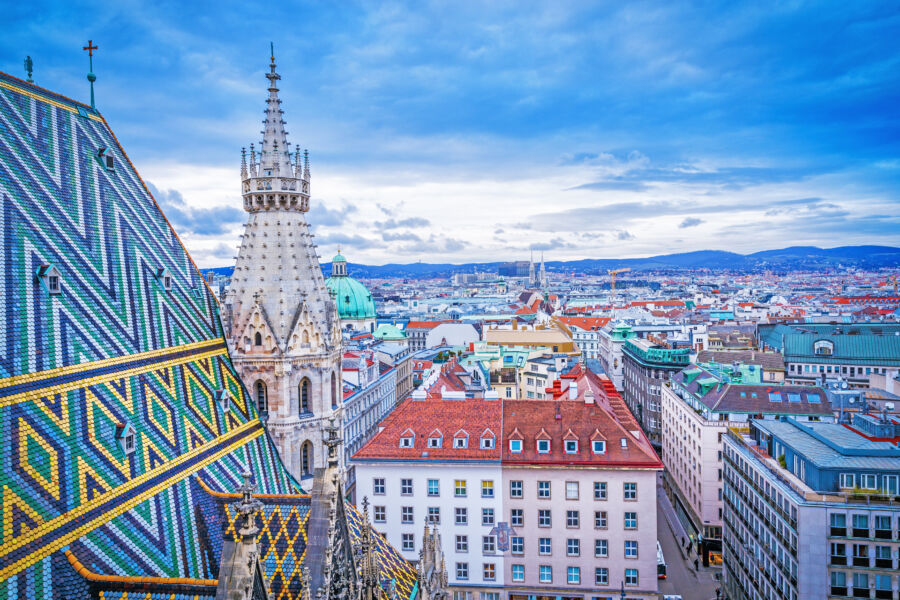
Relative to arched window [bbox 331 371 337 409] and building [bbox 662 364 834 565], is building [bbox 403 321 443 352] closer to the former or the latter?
building [bbox 662 364 834 565]

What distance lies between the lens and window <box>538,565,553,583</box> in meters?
42.8

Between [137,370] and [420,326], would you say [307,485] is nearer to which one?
[137,370]

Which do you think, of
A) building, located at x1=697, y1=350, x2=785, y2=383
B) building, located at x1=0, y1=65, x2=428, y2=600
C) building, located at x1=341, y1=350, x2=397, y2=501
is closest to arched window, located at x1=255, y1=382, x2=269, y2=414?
building, located at x1=0, y1=65, x2=428, y2=600

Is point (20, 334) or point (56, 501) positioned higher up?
point (20, 334)

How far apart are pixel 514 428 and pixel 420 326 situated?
118 metres

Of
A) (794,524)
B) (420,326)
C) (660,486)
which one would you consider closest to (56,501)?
(794,524)

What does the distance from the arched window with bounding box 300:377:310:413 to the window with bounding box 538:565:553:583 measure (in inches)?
843

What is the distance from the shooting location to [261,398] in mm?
30188

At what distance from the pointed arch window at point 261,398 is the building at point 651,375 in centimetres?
5881

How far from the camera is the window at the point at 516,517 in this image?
43.0 m

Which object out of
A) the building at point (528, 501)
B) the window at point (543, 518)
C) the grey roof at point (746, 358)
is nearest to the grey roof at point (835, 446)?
the building at point (528, 501)

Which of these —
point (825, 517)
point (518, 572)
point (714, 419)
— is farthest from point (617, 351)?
point (825, 517)

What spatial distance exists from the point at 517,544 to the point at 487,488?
13.9 feet

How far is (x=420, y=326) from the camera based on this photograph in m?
162
